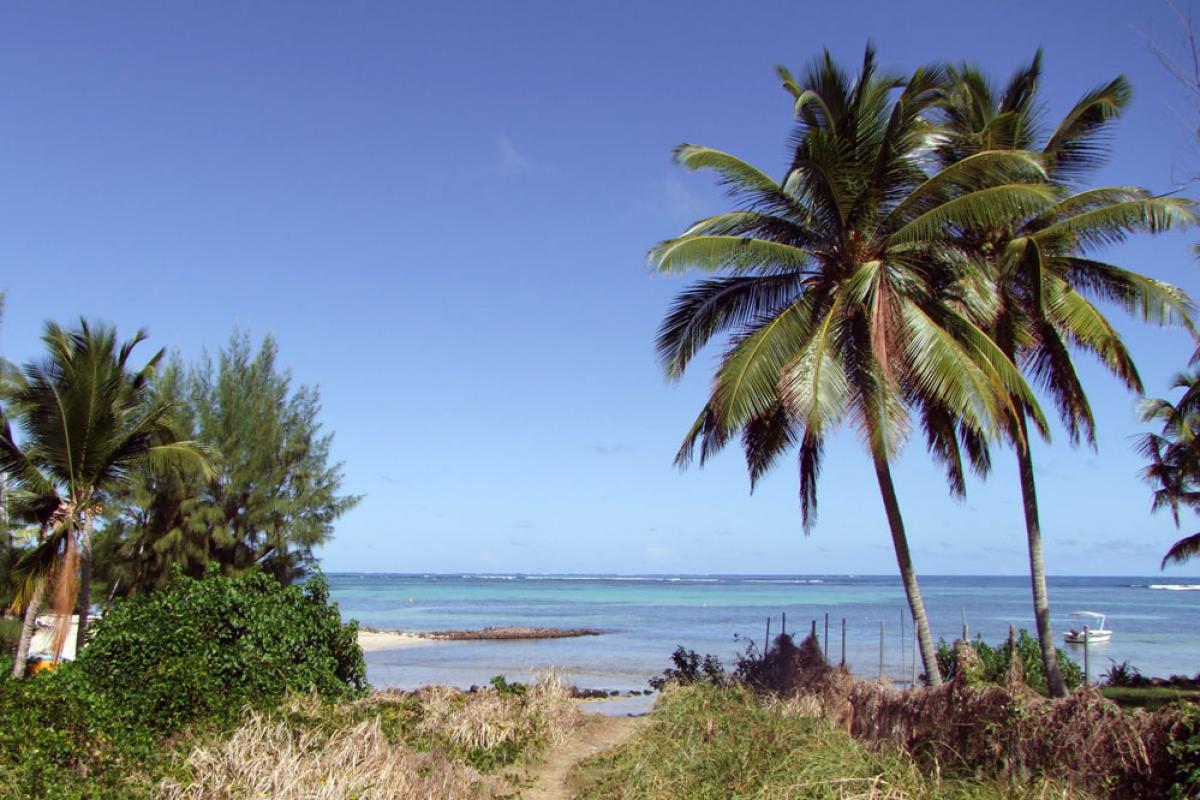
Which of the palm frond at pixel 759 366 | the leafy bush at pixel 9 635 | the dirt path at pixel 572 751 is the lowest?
the dirt path at pixel 572 751

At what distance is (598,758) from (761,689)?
3.40 metres

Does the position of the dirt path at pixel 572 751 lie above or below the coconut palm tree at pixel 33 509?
below

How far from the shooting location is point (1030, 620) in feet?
198

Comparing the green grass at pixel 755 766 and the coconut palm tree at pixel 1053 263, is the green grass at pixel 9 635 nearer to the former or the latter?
the green grass at pixel 755 766

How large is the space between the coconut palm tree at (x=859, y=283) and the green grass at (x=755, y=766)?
3471 millimetres

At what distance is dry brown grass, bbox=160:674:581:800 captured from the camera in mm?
7820

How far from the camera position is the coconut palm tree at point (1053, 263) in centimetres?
1417

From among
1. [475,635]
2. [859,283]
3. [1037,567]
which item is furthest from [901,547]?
[475,635]

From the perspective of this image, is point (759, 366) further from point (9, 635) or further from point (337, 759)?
point (9, 635)

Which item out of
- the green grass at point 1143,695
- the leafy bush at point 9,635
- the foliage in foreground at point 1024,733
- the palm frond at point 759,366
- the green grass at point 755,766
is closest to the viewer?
the foliage in foreground at point 1024,733

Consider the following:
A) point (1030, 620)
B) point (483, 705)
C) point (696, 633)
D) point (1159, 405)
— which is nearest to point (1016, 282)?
point (483, 705)

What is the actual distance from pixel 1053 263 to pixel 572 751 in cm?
1098

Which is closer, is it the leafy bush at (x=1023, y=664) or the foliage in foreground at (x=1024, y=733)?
the foliage in foreground at (x=1024, y=733)

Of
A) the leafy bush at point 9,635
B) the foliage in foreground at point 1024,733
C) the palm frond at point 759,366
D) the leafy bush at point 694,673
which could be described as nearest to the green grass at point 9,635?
the leafy bush at point 9,635
